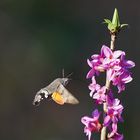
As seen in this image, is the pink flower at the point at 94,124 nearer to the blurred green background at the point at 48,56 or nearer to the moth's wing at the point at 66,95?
the moth's wing at the point at 66,95

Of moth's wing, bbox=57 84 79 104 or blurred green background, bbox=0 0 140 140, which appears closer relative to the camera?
moth's wing, bbox=57 84 79 104

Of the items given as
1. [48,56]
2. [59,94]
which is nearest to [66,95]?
[59,94]

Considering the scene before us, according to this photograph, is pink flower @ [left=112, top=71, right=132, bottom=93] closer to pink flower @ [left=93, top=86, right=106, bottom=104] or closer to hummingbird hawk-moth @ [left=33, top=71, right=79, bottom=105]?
pink flower @ [left=93, top=86, right=106, bottom=104]

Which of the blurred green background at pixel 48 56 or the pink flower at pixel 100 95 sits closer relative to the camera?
the pink flower at pixel 100 95

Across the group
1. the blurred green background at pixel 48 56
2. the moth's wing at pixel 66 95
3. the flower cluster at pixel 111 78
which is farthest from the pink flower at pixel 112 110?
the blurred green background at pixel 48 56

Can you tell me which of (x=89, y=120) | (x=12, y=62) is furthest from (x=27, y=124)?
(x=89, y=120)

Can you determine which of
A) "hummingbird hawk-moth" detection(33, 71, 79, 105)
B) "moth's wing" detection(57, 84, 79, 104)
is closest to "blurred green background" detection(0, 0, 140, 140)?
"hummingbird hawk-moth" detection(33, 71, 79, 105)

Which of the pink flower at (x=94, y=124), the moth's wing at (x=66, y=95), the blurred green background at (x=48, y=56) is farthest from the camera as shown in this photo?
the blurred green background at (x=48, y=56)

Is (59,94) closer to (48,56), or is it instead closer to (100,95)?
(100,95)
